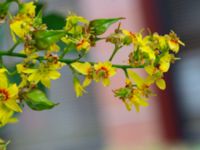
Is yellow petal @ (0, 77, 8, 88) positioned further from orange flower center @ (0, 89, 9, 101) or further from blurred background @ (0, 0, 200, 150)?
blurred background @ (0, 0, 200, 150)

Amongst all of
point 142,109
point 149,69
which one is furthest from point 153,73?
point 142,109

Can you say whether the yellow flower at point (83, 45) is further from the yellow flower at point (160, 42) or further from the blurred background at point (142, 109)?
the blurred background at point (142, 109)

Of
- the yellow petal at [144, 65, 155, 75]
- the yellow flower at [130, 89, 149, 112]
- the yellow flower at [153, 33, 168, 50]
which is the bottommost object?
the yellow flower at [130, 89, 149, 112]

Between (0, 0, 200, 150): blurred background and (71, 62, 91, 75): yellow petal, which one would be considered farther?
(0, 0, 200, 150): blurred background

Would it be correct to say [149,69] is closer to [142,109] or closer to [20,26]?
[20,26]

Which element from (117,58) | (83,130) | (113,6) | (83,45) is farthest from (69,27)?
(83,130)

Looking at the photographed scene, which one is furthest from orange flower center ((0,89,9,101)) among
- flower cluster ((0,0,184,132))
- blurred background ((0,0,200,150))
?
blurred background ((0,0,200,150))

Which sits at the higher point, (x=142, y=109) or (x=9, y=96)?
(x=9, y=96)
